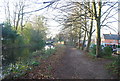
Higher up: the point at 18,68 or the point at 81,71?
the point at 18,68

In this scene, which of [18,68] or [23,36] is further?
[23,36]

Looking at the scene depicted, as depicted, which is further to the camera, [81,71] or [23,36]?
[23,36]

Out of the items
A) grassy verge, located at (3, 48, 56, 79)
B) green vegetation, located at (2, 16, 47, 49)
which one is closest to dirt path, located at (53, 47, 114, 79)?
grassy verge, located at (3, 48, 56, 79)

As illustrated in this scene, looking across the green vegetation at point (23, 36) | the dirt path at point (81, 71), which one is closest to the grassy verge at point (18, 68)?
the dirt path at point (81, 71)

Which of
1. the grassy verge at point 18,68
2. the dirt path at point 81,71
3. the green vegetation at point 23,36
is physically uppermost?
the green vegetation at point 23,36

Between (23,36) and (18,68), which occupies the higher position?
(23,36)

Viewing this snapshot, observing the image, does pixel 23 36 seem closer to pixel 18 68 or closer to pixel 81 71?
pixel 18 68

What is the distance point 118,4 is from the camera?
7.81 metres

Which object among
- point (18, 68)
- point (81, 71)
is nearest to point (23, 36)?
point (18, 68)

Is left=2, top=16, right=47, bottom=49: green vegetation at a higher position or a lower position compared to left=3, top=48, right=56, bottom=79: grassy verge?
higher

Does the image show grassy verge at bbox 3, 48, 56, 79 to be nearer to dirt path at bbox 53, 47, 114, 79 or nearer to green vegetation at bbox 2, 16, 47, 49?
dirt path at bbox 53, 47, 114, 79

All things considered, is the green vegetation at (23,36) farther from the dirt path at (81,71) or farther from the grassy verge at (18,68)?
the dirt path at (81,71)

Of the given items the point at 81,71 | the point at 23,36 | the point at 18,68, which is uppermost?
the point at 23,36

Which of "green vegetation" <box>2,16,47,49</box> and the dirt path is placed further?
"green vegetation" <box>2,16,47,49</box>
